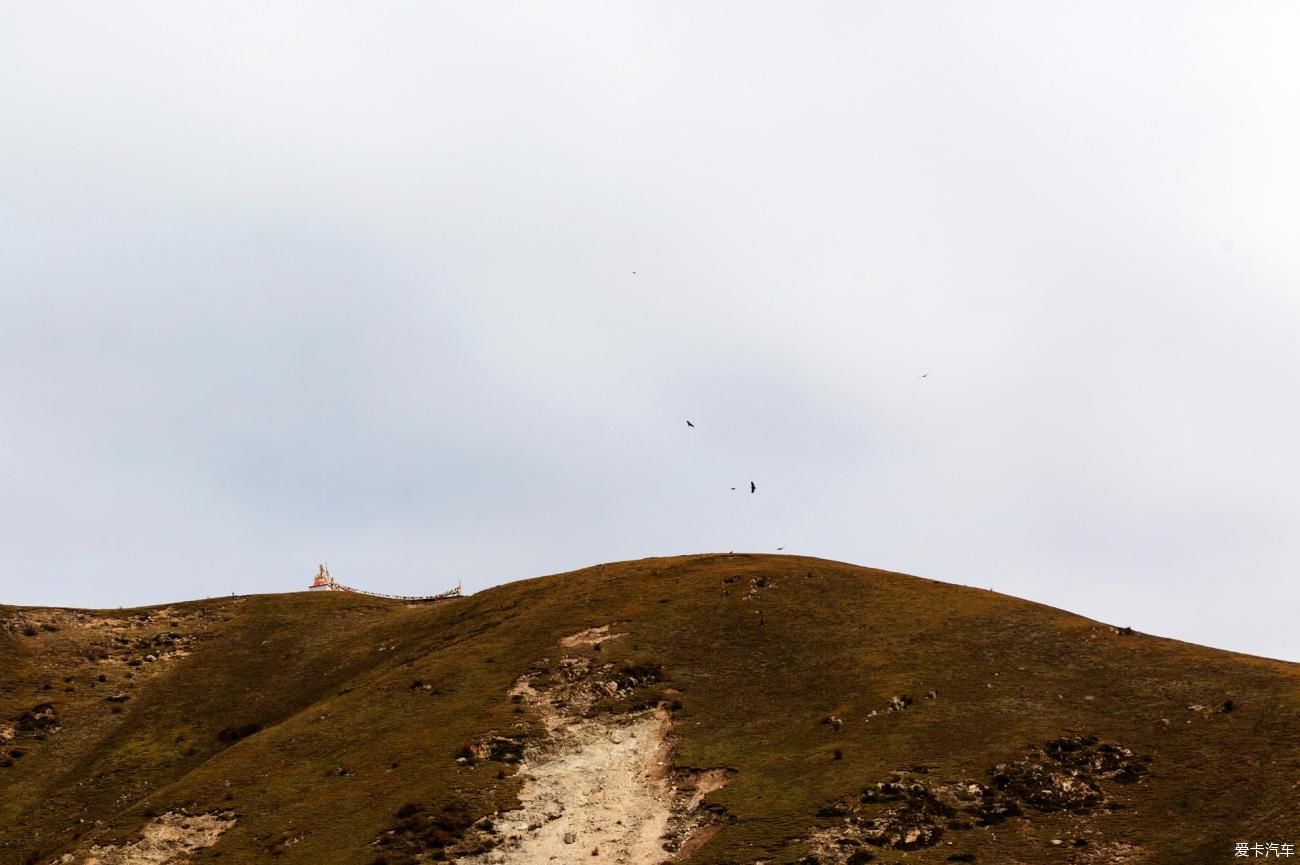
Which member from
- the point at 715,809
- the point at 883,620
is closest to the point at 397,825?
the point at 715,809

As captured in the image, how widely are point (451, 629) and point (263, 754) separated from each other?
89.3 ft

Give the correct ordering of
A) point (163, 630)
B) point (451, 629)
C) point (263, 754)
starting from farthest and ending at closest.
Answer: point (163, 630) < point (451, 629) < point (263, 754)

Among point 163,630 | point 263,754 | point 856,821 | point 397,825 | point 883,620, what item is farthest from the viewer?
point 163,630

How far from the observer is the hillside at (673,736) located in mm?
60250

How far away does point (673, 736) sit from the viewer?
244ft

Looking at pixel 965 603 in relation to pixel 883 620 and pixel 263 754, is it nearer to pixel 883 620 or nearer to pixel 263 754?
pixel 883 620

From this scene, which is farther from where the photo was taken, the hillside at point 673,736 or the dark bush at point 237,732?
the dark bush at point 237,732

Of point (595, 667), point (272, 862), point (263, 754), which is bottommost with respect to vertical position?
point (272, 862)

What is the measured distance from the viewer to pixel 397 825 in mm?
64188

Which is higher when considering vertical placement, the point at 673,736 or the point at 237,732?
the point at 237,732

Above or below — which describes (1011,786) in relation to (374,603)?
below

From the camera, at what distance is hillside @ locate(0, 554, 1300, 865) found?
60250mm

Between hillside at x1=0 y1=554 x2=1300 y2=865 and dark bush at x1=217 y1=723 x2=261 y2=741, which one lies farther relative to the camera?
dark bush at x1=217 y1=723 x2=261 y2=741

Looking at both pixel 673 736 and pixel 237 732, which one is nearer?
pixel 673 736
